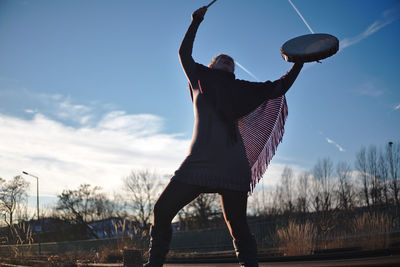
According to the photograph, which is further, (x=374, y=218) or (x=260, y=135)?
(x=374, y=218)

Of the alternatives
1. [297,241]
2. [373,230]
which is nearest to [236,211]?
[297,241]

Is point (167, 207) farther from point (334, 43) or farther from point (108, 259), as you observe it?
point (108, 259)

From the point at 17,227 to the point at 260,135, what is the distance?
414 inches

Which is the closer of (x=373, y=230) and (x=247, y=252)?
(x=247, y=252)

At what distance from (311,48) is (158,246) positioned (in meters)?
1.67

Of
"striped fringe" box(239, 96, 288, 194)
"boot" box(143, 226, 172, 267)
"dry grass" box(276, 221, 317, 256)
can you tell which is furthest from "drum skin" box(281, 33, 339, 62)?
"dry grass" box(276, 221, 317, 256)

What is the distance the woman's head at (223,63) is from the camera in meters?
2.28

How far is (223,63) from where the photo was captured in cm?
228

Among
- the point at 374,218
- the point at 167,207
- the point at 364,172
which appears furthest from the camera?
the point at 364,172

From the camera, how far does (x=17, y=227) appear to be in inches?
412

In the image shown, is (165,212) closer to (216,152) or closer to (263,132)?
(216,152)

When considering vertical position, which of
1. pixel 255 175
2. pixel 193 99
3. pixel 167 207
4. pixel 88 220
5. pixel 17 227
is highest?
pixel 193 99

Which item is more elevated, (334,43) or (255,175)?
(334,43)

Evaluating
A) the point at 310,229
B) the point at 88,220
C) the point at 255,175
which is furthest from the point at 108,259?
the point at 88,220
